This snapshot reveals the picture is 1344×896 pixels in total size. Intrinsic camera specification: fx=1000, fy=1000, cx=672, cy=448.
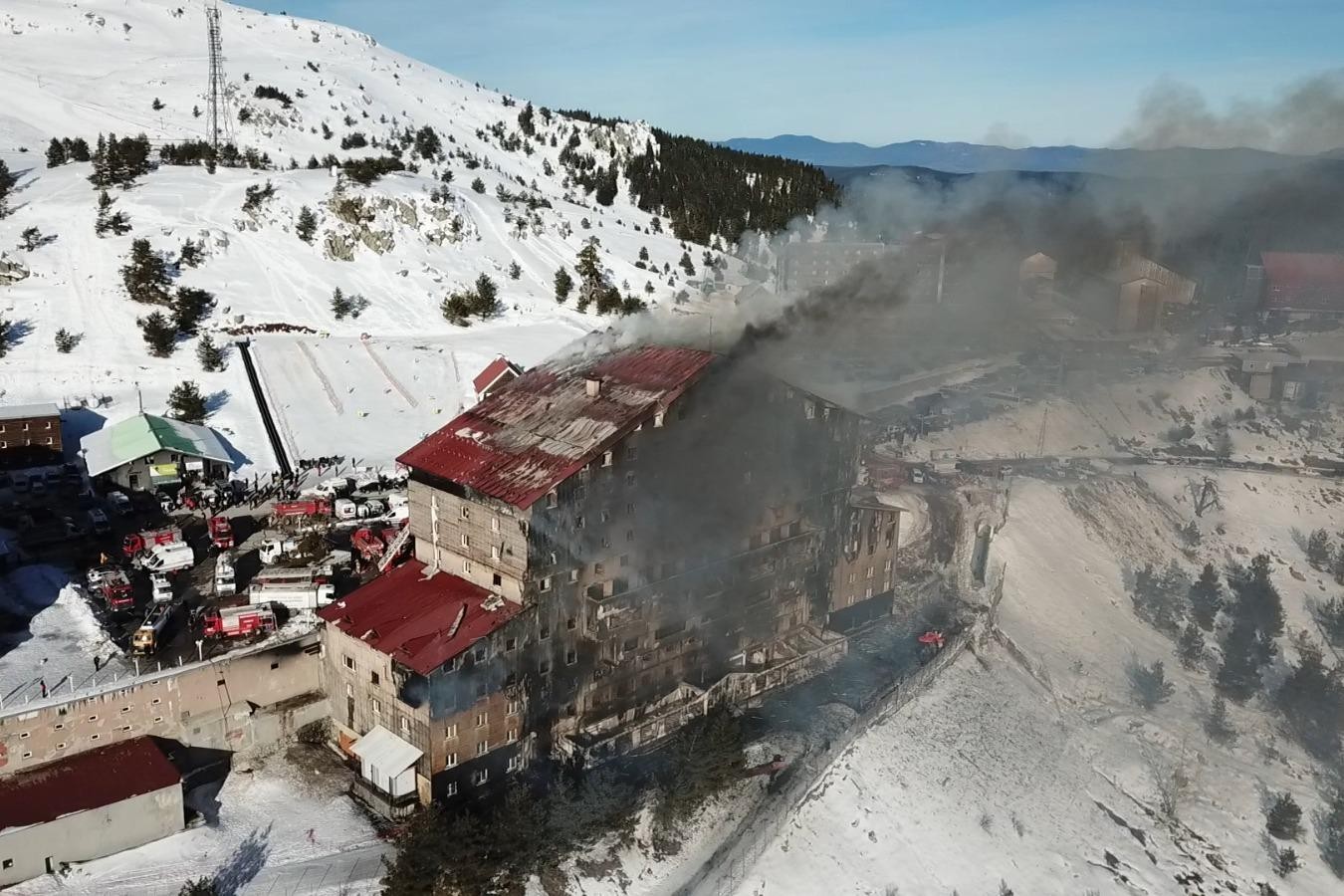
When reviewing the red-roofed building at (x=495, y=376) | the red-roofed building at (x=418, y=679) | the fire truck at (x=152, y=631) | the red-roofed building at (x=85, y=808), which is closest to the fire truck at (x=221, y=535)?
the fire truck at (x=152, y=631)

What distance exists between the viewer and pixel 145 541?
4553 cm

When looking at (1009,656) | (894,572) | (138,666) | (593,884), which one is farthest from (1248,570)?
(138,666)

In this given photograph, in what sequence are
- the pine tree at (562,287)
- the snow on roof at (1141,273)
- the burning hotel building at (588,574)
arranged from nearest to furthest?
the burning hotel building at (588,574)
the snow on roof at (1141,273)
the pine tree at (562,287)

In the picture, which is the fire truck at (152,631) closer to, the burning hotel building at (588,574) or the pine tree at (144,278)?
the burning hotel building at (588,574)

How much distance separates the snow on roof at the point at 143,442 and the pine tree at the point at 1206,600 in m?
55.8

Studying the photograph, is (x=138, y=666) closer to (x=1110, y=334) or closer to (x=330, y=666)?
(x=330, y=666)

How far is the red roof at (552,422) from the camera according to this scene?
3650cm

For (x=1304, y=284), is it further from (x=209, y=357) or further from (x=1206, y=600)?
(x=209, y=357)

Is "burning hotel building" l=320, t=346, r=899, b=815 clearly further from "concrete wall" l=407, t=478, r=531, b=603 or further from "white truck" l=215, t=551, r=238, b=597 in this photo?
"white truck" l=215, t=551, r=238, b=597

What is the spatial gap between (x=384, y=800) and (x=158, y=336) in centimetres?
4798

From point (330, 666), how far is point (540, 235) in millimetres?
71270

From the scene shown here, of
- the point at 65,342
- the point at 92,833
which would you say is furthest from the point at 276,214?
the point at 92,833

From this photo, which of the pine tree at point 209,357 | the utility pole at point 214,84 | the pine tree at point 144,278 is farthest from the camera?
the utility pole at point 214,84

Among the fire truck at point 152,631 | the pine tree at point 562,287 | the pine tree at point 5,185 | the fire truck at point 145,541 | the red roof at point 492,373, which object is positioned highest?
the pine tree at point 5,185
